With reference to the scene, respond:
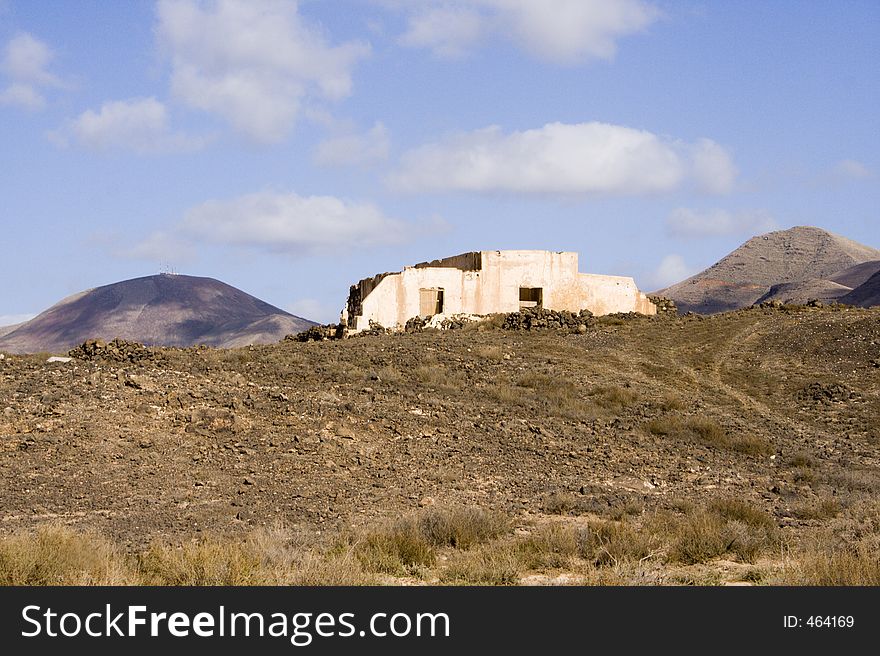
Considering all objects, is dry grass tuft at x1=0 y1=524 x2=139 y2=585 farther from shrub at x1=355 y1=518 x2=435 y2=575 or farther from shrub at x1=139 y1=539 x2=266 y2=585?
shrub at x1=355 y1=518 x2=435 y2=575

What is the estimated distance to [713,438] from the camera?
18891mm

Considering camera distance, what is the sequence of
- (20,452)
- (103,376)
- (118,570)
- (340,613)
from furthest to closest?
(103,376) → (20,452) → (118,570) → (340,613)

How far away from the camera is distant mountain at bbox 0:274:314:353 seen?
9019cm

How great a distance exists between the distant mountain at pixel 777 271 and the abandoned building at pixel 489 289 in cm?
6006

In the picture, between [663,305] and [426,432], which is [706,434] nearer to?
[426,432]

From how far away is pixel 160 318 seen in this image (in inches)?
3789

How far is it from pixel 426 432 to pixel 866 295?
70.3m

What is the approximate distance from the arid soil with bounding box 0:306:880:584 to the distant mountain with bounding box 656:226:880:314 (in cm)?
7024

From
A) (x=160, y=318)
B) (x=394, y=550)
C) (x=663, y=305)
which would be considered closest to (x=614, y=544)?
(x=394, y=550)

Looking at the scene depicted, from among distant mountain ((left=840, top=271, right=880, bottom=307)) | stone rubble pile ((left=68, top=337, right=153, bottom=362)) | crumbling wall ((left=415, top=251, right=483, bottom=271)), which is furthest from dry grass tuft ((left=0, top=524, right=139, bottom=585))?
distant mountain ((left=840, top=271, right=880, bottom=307))

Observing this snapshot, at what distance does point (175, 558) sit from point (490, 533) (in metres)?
3.96

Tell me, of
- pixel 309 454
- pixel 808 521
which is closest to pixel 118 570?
pixel 309 454

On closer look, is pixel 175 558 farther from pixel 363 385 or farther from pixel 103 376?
pixel 363 385

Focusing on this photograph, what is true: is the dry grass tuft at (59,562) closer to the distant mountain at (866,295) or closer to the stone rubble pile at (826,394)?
the stone rubble pile at (826,394)
